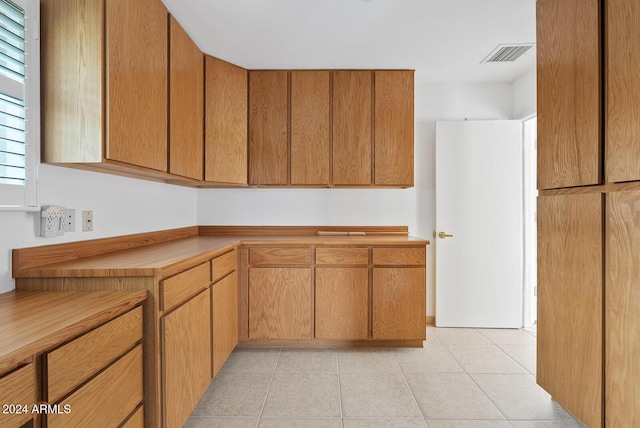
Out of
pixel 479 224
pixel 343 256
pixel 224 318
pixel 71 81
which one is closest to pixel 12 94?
pixel 71 81

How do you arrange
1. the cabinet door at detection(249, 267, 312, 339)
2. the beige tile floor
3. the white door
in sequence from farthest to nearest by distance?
1. the white door
2. the cabinet door at detection(249, 267, 312, 339)
3. the beige tile floor

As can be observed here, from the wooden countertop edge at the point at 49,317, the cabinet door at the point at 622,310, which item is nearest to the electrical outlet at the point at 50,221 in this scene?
the wooden countertop edge at the point at 49,317

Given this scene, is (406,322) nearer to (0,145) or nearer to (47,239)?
(47,239)

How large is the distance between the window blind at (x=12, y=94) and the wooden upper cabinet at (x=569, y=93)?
8.30 feet

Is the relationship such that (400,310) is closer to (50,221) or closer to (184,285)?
(184,285)

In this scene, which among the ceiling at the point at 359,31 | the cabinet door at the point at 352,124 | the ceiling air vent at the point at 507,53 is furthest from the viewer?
the cabinet door at the point at 352,124

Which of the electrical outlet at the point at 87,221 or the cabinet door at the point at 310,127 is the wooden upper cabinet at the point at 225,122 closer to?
the cabinet door at the point at 310,127

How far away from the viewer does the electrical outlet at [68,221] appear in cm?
158

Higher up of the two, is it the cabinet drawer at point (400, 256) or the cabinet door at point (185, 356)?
the cabinet drawer at point (400, 256)

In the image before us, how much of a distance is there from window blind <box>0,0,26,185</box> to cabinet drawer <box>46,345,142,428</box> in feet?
2.84

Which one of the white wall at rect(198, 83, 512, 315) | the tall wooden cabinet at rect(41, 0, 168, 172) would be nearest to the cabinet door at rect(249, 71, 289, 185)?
the white wall at rect(198, 83, 512, 315)

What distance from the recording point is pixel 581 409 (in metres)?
1.64

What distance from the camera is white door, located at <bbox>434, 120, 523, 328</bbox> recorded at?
3.21 m

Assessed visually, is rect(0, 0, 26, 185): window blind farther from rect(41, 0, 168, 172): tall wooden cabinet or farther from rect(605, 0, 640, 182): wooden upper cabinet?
rect(605, 0, 640, 182): wooden upper cabinet
